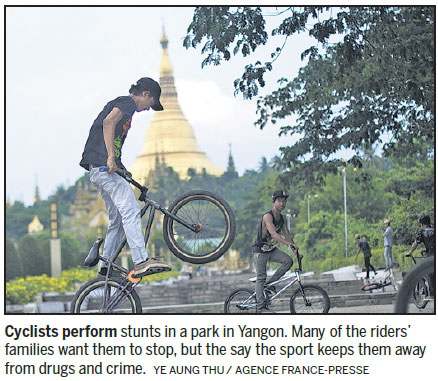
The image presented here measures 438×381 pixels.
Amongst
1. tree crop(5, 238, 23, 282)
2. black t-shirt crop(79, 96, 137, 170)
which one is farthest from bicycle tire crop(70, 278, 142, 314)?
tree crop(5, 238, 23, 282)

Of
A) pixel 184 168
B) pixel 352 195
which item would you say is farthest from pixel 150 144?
pixel 352 195

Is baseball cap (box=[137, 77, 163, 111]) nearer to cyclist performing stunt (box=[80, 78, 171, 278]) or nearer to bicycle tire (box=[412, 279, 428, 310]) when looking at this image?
cyclist performing stunt (box=[80, 78, 171, 278])

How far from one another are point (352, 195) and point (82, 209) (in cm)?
5750

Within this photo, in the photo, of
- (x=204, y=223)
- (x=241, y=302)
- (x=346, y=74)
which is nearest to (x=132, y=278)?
(x=204, y=223)

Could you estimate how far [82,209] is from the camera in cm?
10512

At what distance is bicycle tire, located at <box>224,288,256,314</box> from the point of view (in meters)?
10.4

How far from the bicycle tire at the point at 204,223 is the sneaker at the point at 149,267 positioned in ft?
1.76

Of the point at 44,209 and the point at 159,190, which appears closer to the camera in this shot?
the point at 159,190

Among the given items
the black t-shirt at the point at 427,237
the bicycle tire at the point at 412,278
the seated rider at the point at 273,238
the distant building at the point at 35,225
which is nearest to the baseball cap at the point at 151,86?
the seated rider at the point at 273,238

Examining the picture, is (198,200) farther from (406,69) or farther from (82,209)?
(82,209)

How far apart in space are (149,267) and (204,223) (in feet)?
2.63

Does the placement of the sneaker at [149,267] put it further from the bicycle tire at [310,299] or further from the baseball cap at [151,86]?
the bicycle tire at [310,299]

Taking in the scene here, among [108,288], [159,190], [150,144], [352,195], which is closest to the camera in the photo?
[108,288]

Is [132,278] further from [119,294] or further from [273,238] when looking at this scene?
[273,238]
